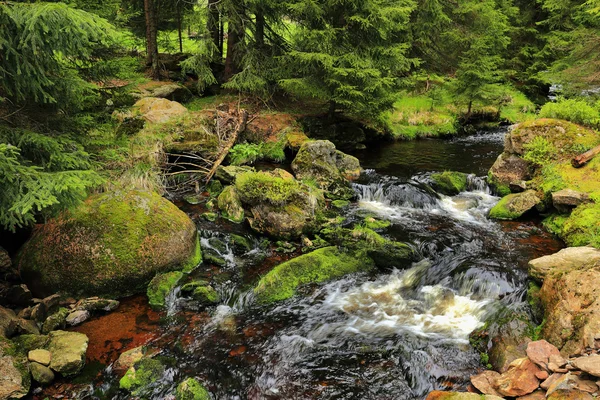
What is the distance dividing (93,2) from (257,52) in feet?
38.2

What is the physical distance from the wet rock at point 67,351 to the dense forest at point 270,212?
4 centimetres

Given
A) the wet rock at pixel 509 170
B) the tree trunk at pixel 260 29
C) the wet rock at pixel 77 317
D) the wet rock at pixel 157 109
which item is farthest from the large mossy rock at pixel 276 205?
the tree trunk at pixel 260 29

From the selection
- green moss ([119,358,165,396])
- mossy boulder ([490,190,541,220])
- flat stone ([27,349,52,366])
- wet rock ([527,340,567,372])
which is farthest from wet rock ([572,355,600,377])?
mossy boulder ([490,190,541,220])

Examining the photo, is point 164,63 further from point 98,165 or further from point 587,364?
point 587,364

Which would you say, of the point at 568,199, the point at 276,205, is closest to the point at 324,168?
the point at 276,205

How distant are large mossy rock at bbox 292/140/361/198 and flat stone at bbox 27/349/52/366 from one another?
358 inches

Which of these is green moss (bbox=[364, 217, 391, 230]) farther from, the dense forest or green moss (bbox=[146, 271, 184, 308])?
green moss (bbox=[146, 271, 184, 308])

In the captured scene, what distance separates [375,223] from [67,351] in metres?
7.67

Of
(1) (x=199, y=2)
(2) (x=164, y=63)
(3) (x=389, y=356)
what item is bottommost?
(3) (x=389, y=356)

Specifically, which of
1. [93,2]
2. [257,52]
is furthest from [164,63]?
[93,2]

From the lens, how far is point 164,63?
20.8 m

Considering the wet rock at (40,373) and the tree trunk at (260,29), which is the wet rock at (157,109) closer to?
the tree trunk at (260,29)

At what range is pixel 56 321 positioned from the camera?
639 cm

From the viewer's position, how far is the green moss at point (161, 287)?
724 cm
